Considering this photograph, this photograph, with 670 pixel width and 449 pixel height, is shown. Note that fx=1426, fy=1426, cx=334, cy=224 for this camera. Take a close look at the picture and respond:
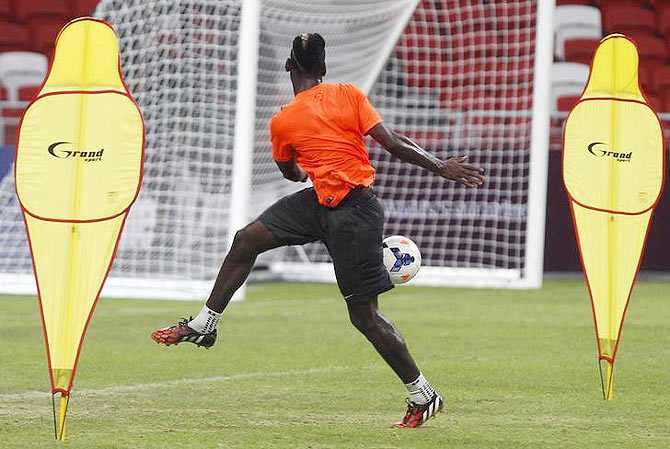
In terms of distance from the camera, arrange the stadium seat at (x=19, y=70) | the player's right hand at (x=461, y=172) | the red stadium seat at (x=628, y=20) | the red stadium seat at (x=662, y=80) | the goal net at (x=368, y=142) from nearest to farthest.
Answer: the player's right hand at (x=461, y=172) → the goal net at (x=368, y=142) → the stadium seat at (x=19, y=70) → the red stadium seat at (x=662, y=80) → the red stadium seat at (x=628, y=20)

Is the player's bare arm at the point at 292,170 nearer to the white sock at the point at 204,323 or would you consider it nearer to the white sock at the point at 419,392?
the white sock at the point at 204,323

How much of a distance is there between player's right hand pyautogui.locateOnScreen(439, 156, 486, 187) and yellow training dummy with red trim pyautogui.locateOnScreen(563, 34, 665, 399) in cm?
140

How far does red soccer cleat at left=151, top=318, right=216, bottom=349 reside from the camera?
6.88 meters

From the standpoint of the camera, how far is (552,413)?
719 cm

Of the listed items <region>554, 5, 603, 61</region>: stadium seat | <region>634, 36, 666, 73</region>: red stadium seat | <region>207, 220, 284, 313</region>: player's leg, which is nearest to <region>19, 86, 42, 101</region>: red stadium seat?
<region>554, 5, 603, 61</region>: stadium seat

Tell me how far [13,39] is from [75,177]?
1471 cm

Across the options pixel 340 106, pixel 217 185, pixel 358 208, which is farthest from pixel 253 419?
pixel 217 185

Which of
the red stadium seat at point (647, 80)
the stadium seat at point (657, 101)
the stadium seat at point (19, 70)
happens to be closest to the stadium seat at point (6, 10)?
the stadium seat at point (19, 70)

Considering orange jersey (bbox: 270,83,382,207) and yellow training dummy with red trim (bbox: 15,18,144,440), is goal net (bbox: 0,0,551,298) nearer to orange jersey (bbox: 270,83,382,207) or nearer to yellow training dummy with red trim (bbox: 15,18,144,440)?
orange jersey (bbox: 270,83,382,207)

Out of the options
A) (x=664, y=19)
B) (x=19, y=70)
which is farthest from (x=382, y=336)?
(x=664, y=19)

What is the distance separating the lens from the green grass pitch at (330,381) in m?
6.46

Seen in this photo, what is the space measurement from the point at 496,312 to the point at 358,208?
6374 millimetres

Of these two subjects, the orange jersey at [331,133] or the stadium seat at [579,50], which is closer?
the orange jersey at [331,133]

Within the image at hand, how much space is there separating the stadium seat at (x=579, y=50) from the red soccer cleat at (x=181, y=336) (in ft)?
46.5
